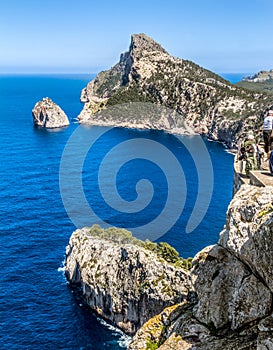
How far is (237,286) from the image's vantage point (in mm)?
18484

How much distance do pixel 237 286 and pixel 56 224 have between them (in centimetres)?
7393

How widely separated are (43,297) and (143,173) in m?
76.0

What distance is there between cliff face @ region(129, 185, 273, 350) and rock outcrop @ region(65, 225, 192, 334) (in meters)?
29.8

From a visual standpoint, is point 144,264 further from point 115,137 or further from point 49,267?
point 115,137

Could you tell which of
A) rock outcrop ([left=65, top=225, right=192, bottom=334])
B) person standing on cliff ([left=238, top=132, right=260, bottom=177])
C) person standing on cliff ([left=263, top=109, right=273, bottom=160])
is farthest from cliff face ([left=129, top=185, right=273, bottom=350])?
rock outcrop ([left=65, top=225, right=192, bottom=334])

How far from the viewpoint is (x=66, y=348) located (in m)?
51.1

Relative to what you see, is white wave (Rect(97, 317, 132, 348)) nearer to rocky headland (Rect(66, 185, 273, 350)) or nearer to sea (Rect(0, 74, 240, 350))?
sea (Rect(0, 74, 240, 350))

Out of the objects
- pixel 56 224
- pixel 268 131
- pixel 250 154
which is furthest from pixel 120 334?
pixel 268 131

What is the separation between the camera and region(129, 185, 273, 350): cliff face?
16250 mm

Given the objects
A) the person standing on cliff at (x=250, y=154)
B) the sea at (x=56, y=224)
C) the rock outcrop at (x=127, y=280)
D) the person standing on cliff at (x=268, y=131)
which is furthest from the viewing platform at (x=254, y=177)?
the sea at (x=56, y=224)

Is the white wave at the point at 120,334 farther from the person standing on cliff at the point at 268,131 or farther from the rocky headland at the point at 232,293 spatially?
the person standing on cliff at the point at 268,131

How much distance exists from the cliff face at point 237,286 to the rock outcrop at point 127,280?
2979 cm

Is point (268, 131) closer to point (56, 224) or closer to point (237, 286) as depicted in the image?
point (237, 286)

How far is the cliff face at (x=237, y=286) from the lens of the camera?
16250 millimetres
